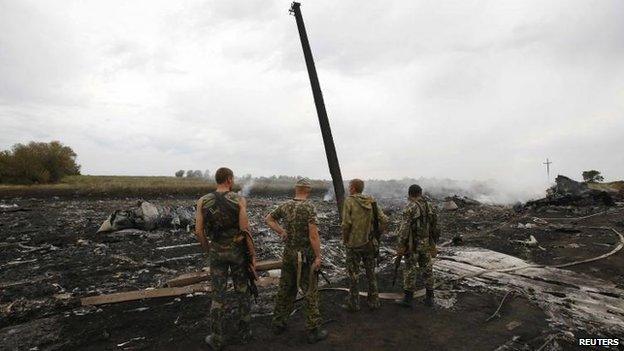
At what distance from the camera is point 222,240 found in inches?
160

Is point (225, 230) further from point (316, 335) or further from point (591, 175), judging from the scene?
point (591, 175)

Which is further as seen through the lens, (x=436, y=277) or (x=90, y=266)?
(x=90, y=266)

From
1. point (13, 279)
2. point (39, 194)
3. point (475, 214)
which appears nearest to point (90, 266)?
point (13, 279)

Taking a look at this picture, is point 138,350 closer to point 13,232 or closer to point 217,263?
point 217,263

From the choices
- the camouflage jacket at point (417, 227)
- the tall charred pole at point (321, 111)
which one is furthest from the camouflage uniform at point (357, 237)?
the tall charred pole at point (321, 111)

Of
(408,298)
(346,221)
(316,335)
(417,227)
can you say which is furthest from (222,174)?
(408,298)

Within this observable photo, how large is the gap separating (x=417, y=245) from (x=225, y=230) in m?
3.09

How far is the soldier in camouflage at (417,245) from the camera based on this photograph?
545 cm

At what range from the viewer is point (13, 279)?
696 centimetres

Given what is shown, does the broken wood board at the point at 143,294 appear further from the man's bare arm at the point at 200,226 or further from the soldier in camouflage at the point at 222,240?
the man's bare arm at the point at 200,226

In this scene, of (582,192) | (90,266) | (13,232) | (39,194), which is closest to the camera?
(90,266)

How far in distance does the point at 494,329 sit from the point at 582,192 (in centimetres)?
1577

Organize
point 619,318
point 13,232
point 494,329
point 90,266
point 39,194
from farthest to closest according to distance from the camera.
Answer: point 39,194
point 13,232
point 90,266
point 619,318
point 494,329

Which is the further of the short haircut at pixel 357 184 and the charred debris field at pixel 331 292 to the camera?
the short haircut at pixel 357 184
